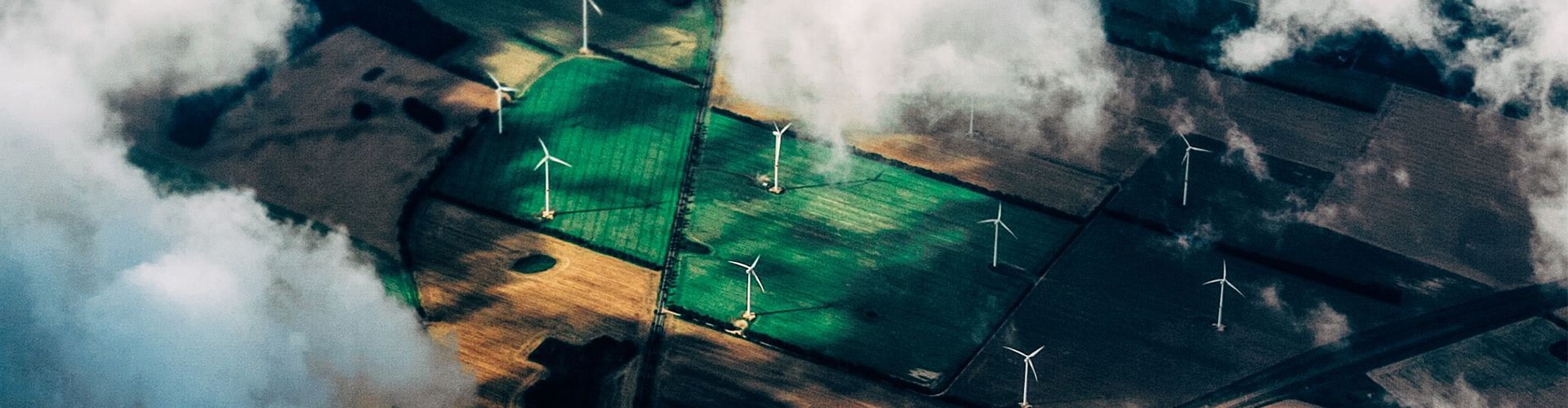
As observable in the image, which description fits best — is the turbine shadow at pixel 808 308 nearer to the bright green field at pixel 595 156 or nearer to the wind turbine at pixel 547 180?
the bright green field at pixel 595 156

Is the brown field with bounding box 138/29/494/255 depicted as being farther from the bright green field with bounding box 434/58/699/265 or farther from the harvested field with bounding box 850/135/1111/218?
the harvested field with bounding box 850/135/1111/218

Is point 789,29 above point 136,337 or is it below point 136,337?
above

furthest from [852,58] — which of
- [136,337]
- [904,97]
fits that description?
[136,337]

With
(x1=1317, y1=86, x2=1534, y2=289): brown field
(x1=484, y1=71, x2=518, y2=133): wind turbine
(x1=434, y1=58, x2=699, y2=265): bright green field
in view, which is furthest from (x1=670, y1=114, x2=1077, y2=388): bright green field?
(x1=1317, y1=86, x2=1534, y2=289): brown field

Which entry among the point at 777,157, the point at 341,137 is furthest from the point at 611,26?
the point at 341,137

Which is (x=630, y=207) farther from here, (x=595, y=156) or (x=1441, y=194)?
(x=1441, y=194)

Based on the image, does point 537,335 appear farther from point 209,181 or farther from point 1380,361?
point 1380,361

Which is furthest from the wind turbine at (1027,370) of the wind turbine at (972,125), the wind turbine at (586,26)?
the wind turbine at (586,26)
